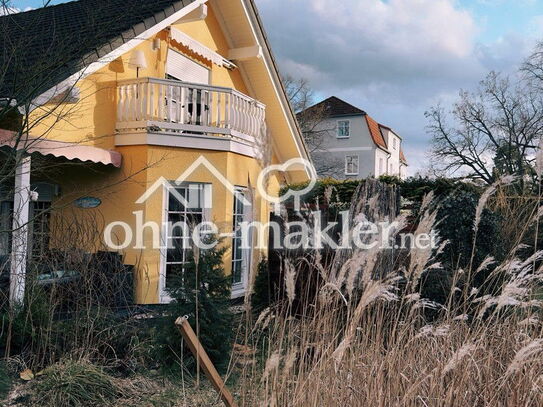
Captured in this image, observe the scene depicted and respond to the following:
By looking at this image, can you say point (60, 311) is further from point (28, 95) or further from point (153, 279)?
point (153, 279)

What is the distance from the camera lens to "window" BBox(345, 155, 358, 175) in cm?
4289

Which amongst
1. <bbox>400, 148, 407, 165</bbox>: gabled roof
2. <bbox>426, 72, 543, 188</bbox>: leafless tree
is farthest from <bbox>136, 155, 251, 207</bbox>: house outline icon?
<bbox>400, 148, 407, 165</bbox>: gabled roof

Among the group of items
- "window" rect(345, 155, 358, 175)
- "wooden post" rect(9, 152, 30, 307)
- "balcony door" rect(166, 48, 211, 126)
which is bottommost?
"wooden post" rect(9, 152, 30, 307)

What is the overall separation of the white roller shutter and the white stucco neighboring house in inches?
1140

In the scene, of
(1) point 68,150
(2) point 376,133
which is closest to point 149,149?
(1) point 68,150

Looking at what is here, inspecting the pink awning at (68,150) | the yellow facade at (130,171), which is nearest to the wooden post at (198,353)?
the pink awning at (68,150)

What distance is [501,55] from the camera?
32.9 metres

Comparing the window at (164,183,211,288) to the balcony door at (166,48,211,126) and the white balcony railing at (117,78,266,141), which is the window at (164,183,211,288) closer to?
the white balcony railing at (117,78,266,141)

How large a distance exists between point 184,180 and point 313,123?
104ft

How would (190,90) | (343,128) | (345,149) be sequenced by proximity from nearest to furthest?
(190,90) < (345,149) < (343,128)

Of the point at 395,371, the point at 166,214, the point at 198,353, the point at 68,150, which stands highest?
the point at 68,150

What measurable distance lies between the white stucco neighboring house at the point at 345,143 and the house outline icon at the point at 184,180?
31082 millimetres

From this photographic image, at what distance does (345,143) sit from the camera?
43.7 m

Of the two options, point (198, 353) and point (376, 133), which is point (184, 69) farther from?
point (376, 133)
